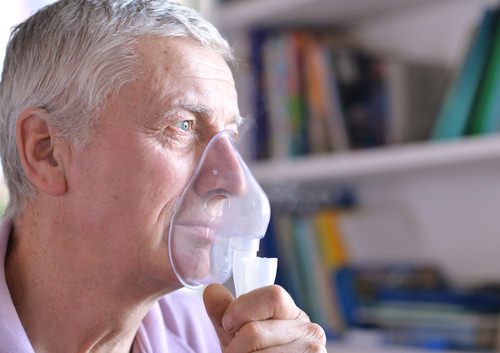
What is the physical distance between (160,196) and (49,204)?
0.63ft

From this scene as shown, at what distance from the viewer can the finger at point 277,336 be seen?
1.01 meters

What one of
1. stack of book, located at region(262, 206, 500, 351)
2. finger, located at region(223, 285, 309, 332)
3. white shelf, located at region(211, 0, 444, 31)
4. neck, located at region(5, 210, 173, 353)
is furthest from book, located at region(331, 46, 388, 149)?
finger, located at region(223, 285, 309, 332)

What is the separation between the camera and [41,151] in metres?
1.23

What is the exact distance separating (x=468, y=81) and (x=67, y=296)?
1.10m

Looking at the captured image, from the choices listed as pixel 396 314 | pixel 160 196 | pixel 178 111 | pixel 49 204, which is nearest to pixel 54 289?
pixel 49 204

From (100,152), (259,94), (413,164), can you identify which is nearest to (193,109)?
(100,152)

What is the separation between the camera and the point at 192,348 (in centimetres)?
145

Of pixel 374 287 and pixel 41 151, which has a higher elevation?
pixel 41 151

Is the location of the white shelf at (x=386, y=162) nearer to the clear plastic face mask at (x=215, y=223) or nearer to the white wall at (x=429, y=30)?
the white wall at (x=429, y=30)

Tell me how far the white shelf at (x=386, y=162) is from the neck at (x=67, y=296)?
885 mm

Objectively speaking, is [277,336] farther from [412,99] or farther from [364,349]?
[412,99]

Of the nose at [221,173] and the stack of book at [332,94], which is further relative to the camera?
the stack of book at [332,94]

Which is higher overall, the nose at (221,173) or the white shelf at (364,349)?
the nose at (221,173)

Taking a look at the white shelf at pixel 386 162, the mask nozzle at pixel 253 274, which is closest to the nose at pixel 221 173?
the mask nozzle at pixel 253 274
